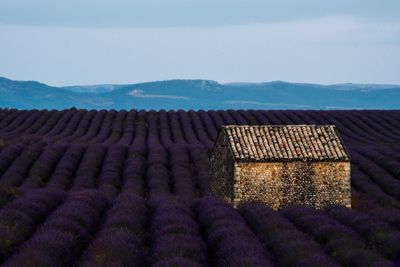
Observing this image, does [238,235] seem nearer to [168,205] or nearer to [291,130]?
[168,205]

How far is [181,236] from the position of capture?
13148 mm

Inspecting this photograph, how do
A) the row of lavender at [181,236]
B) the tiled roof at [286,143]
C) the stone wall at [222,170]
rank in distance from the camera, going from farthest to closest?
the stone wall at [222,170], the tiled roof at [286,143], the row of lavender at [181,236]

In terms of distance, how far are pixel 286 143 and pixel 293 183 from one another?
1959 millimetres

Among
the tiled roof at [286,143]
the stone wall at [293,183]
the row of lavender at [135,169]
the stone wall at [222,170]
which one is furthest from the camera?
the row of lavender at [135,169]

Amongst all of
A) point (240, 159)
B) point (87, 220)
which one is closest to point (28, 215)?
point (87, 220)

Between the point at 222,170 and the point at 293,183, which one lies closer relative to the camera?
the point at 293,183

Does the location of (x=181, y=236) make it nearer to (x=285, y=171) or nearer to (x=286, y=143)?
(x=285, y=171)

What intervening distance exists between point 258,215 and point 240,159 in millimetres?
8559

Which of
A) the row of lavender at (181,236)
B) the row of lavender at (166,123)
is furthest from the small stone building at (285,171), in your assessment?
the row of lavender at (166,123)

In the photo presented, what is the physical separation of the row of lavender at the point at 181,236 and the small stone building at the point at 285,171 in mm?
6470

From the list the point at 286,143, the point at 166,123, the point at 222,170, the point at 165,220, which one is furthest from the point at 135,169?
the point at 166,123

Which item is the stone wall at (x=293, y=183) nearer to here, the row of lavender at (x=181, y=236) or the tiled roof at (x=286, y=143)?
the tiled roof at (x=286, y=143)

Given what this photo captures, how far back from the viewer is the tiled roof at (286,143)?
83.4 feet

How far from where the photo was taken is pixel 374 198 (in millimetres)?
29297
